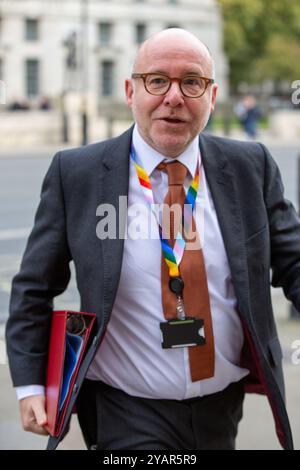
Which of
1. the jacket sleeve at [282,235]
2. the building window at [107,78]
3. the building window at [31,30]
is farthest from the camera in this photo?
the building window at [107,78]

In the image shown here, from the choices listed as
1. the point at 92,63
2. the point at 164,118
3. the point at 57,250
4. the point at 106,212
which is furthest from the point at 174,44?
the point at 92,63

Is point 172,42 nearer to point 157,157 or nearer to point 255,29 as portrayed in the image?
point 157,157

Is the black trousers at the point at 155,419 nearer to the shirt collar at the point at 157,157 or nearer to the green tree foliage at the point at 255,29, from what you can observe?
the shirt collar at the point at 157,157

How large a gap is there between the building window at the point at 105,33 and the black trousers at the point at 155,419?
7505 centimetres

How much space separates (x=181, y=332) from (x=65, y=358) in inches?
14.6

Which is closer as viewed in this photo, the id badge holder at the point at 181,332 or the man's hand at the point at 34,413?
the id badge holder at the point at 181,332

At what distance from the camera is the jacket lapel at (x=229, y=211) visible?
272 cm

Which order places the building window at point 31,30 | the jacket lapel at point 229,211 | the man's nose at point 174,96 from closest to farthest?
the man's nose at point 174,96
the jacket lapel at point 229,211
the building window at point 31,30

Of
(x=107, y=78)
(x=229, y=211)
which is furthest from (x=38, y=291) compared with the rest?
(x=107, y=78)

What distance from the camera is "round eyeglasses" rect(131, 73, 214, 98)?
2.64m

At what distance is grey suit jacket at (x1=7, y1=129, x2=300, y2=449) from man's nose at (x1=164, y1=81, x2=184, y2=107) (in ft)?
0.93

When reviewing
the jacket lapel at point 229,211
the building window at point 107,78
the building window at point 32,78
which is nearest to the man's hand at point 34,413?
the jacket lapel at point 229,211

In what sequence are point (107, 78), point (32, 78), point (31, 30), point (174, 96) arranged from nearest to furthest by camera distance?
point (174, 96)
point (31, 30)
point (32, 78)
point (107, 78)

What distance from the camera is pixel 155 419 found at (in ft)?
9.09
